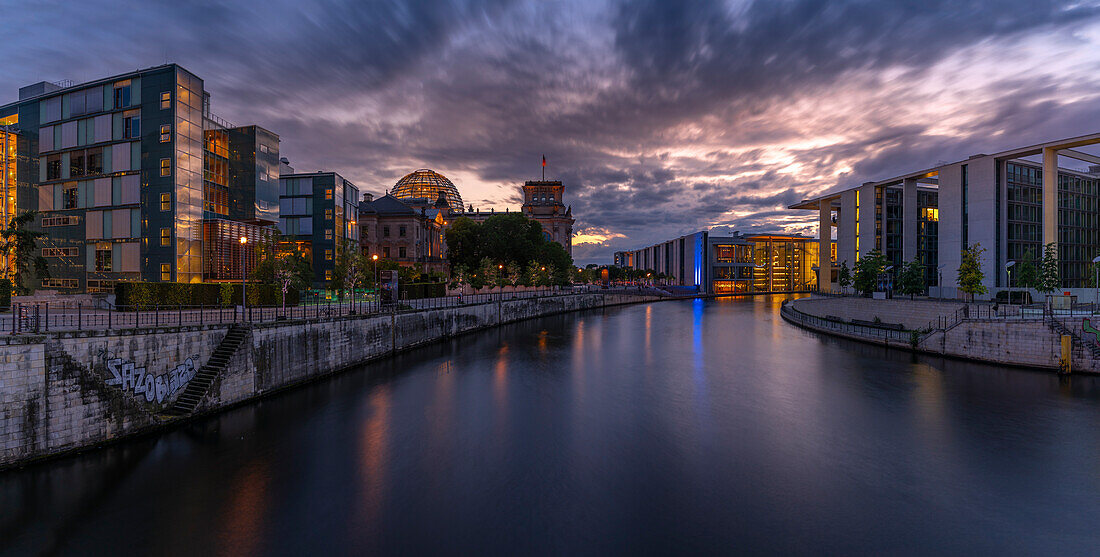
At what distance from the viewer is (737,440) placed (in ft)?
68.1

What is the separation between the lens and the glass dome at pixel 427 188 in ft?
477

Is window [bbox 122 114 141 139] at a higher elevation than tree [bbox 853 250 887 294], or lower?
higher

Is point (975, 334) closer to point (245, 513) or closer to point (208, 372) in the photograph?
point (245, 513)

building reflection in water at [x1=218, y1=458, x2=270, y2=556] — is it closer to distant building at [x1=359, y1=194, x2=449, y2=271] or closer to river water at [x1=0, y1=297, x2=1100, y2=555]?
river water at [x1=0, y1=297, x2=1100, y2=555]

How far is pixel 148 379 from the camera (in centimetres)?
1878

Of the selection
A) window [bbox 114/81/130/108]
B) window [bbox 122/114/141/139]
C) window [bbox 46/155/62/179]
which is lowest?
window [bbox 46/155/62/179]

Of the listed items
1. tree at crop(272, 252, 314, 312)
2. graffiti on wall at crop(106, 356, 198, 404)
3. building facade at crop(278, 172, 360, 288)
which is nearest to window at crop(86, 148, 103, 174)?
tree at crop(272, 252, 314, 312)

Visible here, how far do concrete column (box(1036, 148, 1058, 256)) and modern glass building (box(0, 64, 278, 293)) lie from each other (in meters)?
90.0

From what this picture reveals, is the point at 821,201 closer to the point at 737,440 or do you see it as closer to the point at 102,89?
the point at 737,440

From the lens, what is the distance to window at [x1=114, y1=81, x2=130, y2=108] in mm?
38719

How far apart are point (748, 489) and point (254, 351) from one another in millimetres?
24646

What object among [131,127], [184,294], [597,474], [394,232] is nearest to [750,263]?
[394,232]

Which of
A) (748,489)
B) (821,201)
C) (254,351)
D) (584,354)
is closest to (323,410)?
(254,351)

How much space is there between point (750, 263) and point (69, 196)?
528 ft
